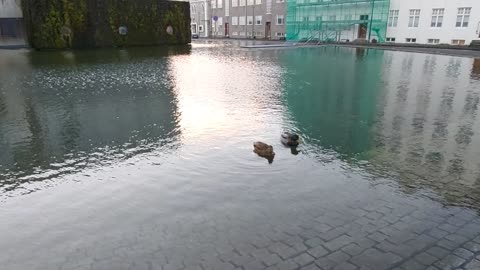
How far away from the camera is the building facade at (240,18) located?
198ft

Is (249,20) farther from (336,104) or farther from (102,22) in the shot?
(336,104)

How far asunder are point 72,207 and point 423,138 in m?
8.14

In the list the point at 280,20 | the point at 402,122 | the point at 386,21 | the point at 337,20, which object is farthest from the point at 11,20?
the point at 386,21

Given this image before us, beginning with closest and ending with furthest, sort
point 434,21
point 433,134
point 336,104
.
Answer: point 433,134 < point 336,104 < point 434,21

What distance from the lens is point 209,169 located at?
7.34m

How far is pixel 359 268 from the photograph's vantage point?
441 centimetres

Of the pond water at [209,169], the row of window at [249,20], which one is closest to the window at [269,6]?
the row of window at [249,20]

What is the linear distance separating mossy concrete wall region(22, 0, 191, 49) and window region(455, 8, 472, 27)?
28.8 metres

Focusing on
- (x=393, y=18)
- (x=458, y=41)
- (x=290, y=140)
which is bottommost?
(x=290, y=140)

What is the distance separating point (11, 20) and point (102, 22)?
7610 millimetres

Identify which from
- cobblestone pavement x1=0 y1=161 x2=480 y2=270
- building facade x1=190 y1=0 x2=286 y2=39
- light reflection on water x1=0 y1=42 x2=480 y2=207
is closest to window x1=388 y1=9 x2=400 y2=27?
building facade x1=190 y1=0 x2=286 y2=39

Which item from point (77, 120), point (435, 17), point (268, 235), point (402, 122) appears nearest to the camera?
point (268, 235)

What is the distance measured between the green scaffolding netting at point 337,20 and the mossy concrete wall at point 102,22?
1863 centimetres

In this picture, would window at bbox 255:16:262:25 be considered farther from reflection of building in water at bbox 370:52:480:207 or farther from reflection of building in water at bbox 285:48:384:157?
reflection of building in water at bbox 370:52:480:207
